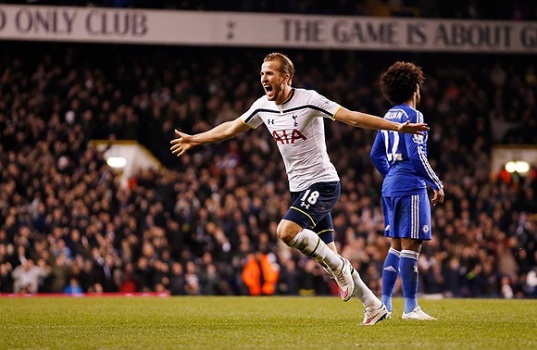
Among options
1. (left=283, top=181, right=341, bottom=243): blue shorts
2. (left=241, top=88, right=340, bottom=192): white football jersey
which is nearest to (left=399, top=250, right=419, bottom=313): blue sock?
(left=283, top=181, right=341, bottom=243): blue shorts

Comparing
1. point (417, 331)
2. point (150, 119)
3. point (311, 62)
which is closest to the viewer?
point (417, 331)

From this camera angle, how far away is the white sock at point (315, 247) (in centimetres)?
835

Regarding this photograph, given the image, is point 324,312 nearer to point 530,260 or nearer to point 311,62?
point 530,260

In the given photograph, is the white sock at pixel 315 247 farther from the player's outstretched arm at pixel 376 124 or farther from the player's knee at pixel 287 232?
the player's outstretched arm at pixel 376 124

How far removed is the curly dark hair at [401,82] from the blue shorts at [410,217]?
0.97m

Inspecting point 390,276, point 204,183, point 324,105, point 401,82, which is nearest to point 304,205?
point 324,105

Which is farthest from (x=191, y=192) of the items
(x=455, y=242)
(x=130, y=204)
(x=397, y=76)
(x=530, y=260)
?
(x=397, y=76)

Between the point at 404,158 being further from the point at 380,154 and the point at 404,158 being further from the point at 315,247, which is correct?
the point at 315,247

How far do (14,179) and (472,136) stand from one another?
12286 mm

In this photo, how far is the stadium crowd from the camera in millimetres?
20797

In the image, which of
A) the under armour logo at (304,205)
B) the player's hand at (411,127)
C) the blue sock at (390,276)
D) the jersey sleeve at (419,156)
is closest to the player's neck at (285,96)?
the under armour logo at (304,205)

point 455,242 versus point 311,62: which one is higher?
point 311,62

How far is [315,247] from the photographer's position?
8375mm

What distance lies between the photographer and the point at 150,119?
1027 inches
